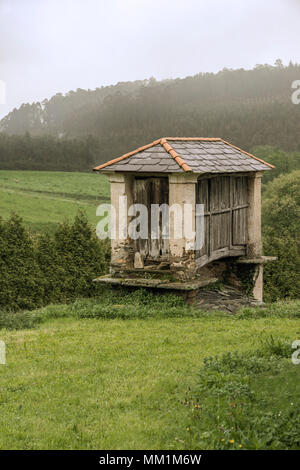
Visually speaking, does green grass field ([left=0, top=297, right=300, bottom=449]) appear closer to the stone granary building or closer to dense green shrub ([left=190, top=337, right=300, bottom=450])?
dense green shrub ([left=190, top=337, right=300, bottom=450])

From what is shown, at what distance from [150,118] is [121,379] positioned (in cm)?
6259

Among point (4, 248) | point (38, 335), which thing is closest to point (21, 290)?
point (4, 248)

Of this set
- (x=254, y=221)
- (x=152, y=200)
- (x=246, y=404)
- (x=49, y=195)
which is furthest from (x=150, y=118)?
(x=246, y=404)

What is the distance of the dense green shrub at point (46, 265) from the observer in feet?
59.3

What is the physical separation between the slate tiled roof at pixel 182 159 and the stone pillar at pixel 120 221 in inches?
15.6

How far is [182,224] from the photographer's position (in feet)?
43.1

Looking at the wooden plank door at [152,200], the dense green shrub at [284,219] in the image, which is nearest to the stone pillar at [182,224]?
the wooden plank door at [152,200]

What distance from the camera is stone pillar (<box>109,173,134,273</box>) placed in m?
13.9

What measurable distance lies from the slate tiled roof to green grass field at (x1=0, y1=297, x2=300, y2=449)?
3.42 m

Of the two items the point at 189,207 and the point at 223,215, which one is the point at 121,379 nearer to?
the point at 189,207

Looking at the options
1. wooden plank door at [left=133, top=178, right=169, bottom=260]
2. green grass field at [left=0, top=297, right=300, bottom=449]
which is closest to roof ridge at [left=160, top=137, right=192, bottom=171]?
wooden plank door at [left=133, top=178, right=169, bottom=260]

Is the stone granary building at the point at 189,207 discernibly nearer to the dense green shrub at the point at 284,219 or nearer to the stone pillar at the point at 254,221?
the stone pillar at the point at 254,221
